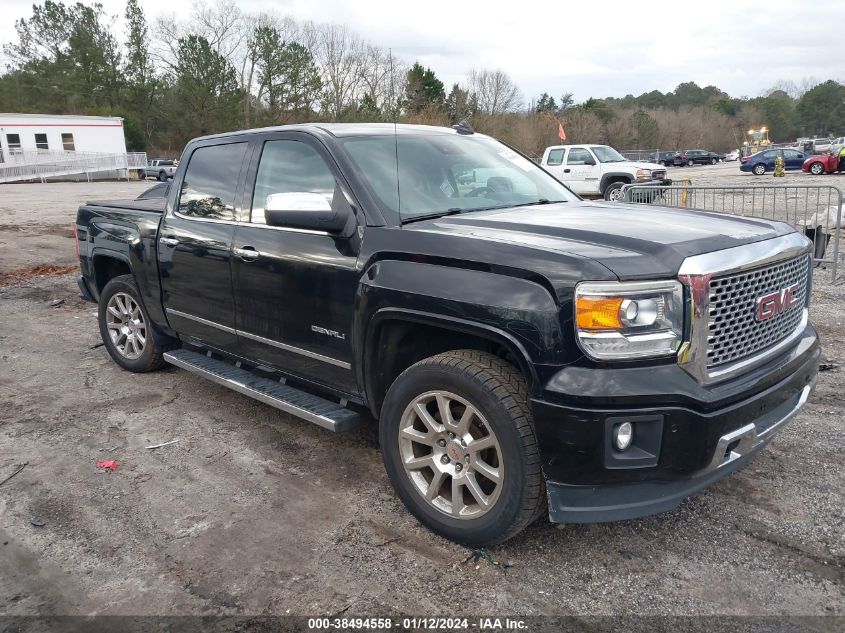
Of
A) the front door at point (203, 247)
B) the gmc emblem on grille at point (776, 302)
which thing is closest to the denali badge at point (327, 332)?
the front door at point (203, 247)

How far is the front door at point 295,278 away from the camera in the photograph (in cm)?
351

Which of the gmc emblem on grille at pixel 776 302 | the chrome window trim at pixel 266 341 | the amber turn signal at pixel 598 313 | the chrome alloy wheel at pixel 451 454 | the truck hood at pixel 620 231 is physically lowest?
the chrome alloy wheel at pixel 451 454

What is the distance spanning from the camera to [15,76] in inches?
2527

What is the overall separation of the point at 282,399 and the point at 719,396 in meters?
2.36

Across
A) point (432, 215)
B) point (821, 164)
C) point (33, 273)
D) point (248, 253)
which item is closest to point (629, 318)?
point (432, 215)

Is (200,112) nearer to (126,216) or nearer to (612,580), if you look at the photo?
(126,216)

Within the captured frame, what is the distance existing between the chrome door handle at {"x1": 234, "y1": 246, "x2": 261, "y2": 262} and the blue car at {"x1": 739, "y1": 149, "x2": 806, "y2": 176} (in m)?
41.7

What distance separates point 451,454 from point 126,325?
3.82 metres

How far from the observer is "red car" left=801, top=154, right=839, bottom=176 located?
34.1 metres

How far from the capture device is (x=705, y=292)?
2639 mm

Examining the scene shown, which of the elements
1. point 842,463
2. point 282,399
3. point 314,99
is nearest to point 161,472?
point 282,399

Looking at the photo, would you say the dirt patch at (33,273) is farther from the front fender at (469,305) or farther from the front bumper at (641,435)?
the front bumper at (641,435)

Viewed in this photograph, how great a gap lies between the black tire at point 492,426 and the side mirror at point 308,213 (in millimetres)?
875

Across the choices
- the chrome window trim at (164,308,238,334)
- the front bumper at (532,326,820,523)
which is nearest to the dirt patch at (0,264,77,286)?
the chrome window trim at (164,308,238,334)
